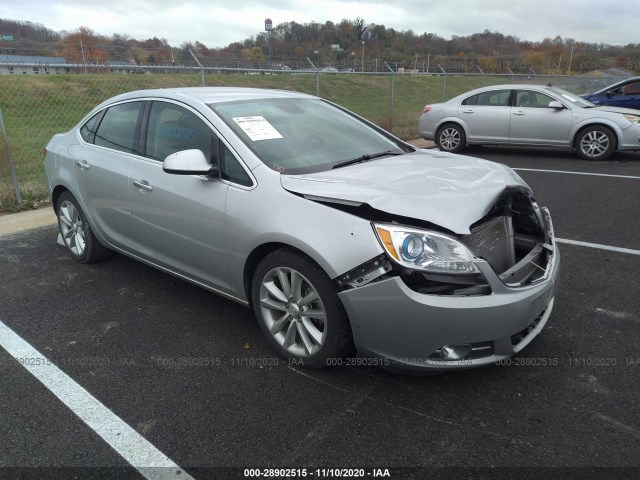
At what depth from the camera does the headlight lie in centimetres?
247

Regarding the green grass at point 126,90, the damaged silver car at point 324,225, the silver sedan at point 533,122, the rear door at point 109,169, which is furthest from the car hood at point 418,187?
the green grass at point 126,90

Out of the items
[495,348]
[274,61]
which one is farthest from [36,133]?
[495,348]

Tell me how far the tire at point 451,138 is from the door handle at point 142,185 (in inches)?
353

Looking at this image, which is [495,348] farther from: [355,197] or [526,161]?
[526,161]

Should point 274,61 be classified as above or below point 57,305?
above

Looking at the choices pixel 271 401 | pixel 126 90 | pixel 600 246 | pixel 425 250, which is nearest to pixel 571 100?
pixel 600 246

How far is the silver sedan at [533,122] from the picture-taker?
9.81 meters

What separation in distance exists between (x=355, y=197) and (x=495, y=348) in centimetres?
106

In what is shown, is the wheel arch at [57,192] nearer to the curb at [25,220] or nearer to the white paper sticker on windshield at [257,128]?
the curb at [25,220]

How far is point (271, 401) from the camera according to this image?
A: 8.89 ft

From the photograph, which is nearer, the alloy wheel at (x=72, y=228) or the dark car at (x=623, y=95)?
the alloy wheel at (x=72, y=228)

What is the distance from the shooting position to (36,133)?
13.4m

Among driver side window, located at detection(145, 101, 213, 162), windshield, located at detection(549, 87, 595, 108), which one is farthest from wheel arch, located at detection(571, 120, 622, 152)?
driver side window, located at detection(145, 101, 213, 162)

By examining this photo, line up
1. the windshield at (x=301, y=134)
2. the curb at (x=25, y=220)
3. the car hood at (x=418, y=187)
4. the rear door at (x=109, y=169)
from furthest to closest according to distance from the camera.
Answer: the curb at (x=25, y=220) → the rear door at (x=109, y=169) → the windshield at (x=301, y=134) → the car hood at (x=418, y=187)
